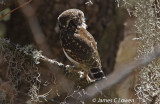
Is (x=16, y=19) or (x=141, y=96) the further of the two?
(x=16, y=19)

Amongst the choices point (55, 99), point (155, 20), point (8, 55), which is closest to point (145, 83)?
point (155, 20)

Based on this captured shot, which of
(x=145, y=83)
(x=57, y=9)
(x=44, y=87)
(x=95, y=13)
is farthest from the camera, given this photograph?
(x=95, y=13)

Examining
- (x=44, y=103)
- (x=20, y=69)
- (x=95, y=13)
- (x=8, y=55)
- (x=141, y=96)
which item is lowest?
(x=141, y=96)

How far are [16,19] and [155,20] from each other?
2.77 metres

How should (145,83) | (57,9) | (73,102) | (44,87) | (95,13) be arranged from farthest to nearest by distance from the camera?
(95,13) → (57,9) → (44,87) → (145,83) → (73,102)

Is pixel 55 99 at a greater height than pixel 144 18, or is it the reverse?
pixel 144 18

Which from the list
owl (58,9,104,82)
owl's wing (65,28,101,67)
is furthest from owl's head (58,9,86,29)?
owl's wing (65,28,101,67)

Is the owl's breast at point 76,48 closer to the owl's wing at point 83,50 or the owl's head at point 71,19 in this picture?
the owl's wing at point 83,50

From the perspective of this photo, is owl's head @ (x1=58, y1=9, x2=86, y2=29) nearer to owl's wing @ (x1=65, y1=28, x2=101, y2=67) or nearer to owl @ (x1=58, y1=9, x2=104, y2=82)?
owl @ (x1=58, y1=9, x2=104, y2=82)

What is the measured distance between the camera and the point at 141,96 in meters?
2.21

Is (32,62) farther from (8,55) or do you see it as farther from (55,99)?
(55,99)

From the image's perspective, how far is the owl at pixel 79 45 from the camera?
2492 mm

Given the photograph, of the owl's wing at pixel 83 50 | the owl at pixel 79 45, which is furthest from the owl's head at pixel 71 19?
the owl's wing at pixel 83 50

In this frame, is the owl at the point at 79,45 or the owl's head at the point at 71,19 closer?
the owl at the point at 79,45
